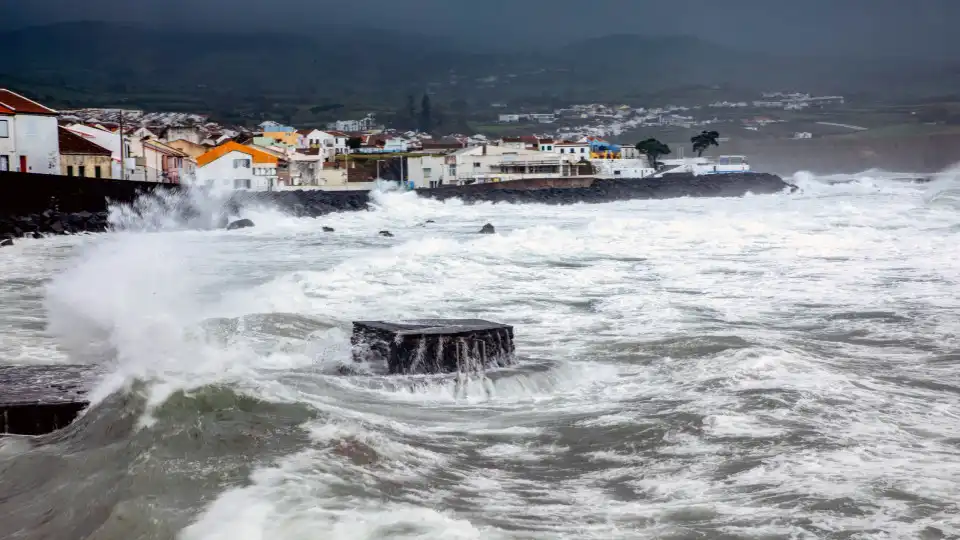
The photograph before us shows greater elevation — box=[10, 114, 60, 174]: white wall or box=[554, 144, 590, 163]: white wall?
box=[554, 144, 590, 163]: white wall

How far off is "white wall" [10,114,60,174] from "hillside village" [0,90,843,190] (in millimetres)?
37

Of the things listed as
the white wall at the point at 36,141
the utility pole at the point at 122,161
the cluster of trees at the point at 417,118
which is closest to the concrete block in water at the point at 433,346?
the white wall at the point at 36,141

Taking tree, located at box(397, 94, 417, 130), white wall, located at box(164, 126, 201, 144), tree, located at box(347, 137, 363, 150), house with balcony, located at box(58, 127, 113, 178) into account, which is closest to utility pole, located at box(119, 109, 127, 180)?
house with balcony, located at box(58, 127, 113, 178)

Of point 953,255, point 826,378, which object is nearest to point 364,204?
point 953,255

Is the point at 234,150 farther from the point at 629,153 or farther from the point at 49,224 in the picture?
the point at 629,153

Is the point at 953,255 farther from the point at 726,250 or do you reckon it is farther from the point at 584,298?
the point at 584,298

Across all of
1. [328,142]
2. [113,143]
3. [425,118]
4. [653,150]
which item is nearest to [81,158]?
[113,143]

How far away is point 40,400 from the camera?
5980 millimetres

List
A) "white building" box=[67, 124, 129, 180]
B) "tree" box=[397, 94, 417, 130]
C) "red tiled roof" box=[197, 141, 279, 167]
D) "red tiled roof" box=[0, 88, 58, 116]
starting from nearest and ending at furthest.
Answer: "red tiled roof" box=[0, 88, 58, 116] < "white building" box=[67, 124, 129, 180] < "red tiled roof" box=[197, 141, 279, 167] < "tree" box=[397, 94, 417, 130]

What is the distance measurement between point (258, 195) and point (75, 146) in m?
8.43

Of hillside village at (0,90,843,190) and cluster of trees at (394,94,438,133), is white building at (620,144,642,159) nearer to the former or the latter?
hillside village at (0,90,843,190)

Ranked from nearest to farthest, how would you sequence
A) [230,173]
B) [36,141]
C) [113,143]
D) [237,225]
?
[237,225], [36,141], [113,143], [230,173]

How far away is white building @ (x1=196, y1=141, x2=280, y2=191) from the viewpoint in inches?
2459

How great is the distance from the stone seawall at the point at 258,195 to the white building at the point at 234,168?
652cm
